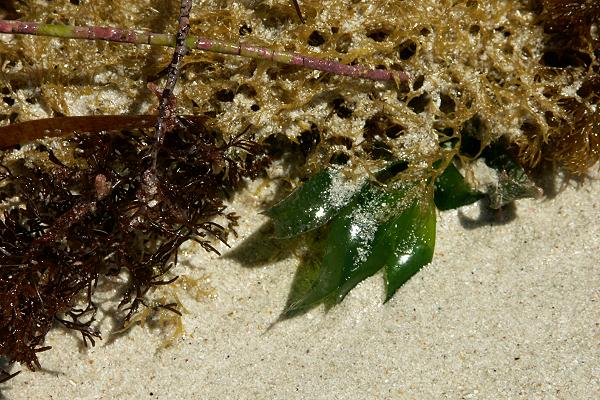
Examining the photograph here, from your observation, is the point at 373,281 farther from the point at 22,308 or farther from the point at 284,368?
the point at 22,308

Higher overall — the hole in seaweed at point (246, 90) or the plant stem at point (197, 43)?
the plant stem at point (197, 43)

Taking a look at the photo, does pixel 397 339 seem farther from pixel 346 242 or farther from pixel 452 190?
pixel 452 190

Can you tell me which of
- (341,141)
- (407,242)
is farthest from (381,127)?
(407,242)

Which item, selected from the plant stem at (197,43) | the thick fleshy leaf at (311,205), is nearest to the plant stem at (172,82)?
the plant stem at (197,43)

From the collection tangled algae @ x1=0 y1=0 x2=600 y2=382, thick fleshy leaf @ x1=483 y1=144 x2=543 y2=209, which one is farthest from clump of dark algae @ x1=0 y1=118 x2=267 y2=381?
thick fleshy leaf @ x1=483 y1=144 x2=543 y2=209

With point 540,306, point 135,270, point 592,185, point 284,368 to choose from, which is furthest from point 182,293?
point 592,185

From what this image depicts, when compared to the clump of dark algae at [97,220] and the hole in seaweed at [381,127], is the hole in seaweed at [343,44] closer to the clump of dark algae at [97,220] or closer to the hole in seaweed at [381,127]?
the hole in seaweed at [381,127]

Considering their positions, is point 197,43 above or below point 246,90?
above
